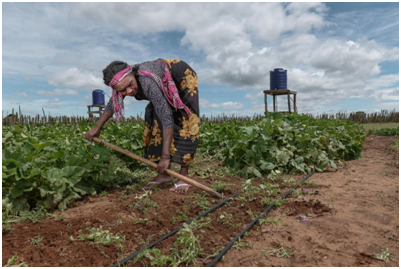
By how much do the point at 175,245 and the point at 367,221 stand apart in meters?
1.77

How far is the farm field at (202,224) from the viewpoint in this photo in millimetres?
2232

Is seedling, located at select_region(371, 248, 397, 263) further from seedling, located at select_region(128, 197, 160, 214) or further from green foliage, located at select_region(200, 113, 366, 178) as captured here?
green foliage, located at select_region(200, 113, 366, 178)

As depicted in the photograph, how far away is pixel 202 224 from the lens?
8.81 feet

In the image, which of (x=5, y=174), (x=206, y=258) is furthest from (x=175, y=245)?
(x=5, y=174)

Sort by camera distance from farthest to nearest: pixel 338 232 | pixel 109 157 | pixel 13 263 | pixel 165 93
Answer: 1. pixel 109 157
2. pixel 165 93
3. pixel 338 232
4. pixel 13 263

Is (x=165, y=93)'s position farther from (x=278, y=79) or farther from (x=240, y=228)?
(x=278, y=79)

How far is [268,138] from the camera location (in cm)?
480

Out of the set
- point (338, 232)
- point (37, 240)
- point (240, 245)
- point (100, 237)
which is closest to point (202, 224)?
point (240, 245)

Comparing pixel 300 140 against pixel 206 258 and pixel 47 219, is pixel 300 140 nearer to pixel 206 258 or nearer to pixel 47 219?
pixel 206 258

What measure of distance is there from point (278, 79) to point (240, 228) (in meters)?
11.4

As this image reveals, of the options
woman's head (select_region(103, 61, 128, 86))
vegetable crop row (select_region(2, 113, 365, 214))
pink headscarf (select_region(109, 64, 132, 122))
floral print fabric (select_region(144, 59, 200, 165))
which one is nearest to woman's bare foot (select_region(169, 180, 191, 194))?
floral print fabric (select_region(144, 59, 200, 165))

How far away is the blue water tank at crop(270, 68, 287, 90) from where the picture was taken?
524 inches

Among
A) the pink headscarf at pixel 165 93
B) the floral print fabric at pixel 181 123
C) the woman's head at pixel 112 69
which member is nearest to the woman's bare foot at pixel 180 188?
the floral print fabric at pixel 181 123

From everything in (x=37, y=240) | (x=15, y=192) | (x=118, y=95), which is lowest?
(x=37, y=240)
